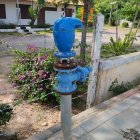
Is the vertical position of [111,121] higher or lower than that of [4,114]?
lower

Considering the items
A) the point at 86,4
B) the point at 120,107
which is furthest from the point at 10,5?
the point at 120,107

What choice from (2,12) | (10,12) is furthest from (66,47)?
(10,12)

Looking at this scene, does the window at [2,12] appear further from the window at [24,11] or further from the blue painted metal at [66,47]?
the blue painted metal at [66,47]

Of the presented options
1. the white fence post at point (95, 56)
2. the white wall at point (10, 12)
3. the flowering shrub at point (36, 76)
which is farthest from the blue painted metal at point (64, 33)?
the white wall at point (10, 12)

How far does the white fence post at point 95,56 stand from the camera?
306cm

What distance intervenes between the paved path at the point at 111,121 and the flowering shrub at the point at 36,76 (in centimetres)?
101

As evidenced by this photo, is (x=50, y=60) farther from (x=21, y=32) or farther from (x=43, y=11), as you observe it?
(x=43, y=11)

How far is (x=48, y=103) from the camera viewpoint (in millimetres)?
4324

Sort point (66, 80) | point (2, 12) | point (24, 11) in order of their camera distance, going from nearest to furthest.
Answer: point (66, 80), point (2, 12), point (24, 11)

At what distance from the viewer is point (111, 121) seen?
10.1ft

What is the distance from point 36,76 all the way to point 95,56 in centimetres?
150

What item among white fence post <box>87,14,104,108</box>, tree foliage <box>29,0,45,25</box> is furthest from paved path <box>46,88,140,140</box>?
tree foliage <box>29,0,45,25</box>

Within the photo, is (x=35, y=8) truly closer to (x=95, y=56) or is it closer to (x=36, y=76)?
(x=36, y=76)

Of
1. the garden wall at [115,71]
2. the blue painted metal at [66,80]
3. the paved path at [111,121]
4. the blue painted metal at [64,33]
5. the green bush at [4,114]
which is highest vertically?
the blue painted metal at [64,33]
